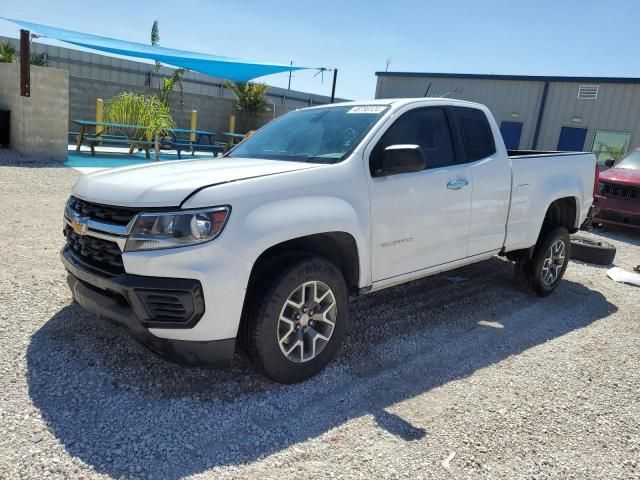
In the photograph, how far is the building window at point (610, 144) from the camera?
58.6 feet

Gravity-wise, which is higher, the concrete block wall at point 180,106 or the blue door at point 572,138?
the blue door at point 572,138

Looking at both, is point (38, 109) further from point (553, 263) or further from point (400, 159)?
point (553, 263)

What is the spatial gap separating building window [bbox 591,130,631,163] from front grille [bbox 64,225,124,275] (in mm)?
18903

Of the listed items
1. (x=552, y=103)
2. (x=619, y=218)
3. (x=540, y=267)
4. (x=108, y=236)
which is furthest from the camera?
(x=552, y=103)

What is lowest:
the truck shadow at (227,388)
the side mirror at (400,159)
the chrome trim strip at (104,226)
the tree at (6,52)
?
the truck shadow at (227,388)

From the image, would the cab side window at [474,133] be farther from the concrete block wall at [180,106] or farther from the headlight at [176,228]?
the concrete block wall at [180,106]

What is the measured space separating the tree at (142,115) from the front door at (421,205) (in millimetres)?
10851

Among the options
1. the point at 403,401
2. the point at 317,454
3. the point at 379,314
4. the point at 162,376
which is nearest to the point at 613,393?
the point at 403,401

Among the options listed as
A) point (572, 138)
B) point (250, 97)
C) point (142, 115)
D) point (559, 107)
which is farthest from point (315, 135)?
point (559, 107)

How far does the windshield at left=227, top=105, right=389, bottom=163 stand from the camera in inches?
140

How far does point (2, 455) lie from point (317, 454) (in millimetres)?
1497

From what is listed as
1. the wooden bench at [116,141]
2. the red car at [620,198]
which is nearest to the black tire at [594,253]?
the red car at [620,198]

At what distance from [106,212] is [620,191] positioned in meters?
9.33

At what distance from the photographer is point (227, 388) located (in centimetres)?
312
